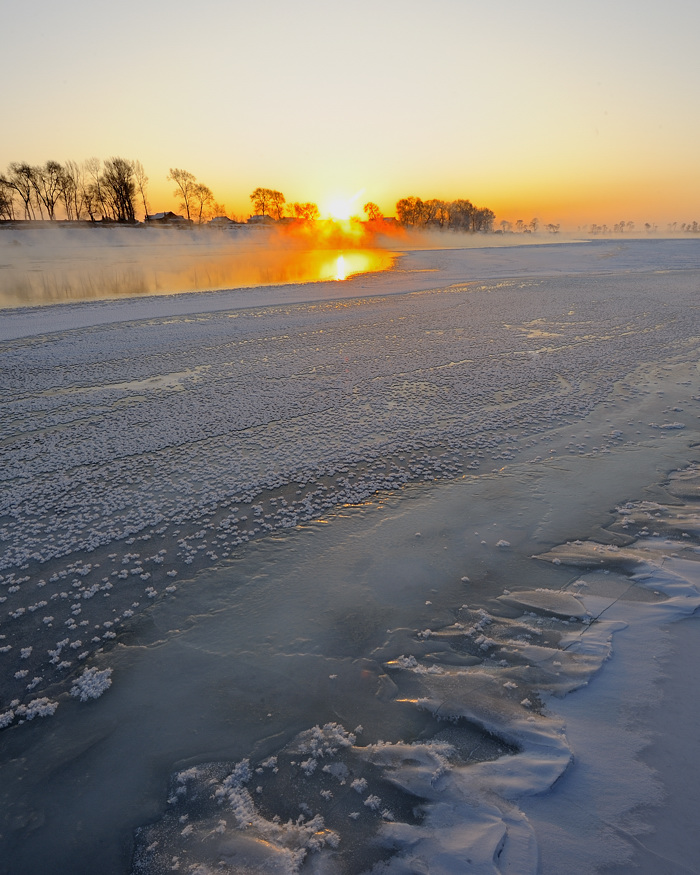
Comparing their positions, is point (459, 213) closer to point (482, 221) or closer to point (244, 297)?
point (482, 221)

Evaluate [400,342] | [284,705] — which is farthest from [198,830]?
[400,342]

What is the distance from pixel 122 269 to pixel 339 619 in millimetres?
35155

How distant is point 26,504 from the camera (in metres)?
5.04

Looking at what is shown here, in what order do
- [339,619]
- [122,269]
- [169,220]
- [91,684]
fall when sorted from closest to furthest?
[91,684], [339,619], [122,269], [169,220]

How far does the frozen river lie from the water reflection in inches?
593

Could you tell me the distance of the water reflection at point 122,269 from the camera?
70.4 feet

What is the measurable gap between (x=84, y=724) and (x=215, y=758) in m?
0.91

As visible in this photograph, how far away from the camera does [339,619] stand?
3590 mm

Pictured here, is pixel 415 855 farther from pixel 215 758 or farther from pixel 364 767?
pixel 215 758

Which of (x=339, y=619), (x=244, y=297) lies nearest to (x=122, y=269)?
(x=244, y=297)

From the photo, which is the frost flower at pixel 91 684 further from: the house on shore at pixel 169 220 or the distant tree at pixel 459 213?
the distant tree at pixel 459 213

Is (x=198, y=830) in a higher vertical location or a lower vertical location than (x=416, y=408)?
lower

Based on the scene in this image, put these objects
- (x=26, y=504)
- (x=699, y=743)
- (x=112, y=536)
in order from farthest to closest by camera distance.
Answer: (x=26, y=504), (x=112, y=536), (x=699, y=743)

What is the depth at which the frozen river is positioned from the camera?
91.2 inches
